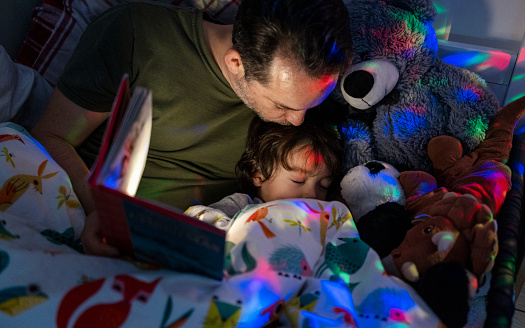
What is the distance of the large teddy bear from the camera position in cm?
117

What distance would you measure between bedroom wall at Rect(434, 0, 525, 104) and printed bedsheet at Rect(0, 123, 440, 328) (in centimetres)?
77

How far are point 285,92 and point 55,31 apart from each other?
0.83m

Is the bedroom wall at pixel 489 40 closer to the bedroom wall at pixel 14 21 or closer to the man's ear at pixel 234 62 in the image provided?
the man's ear at pixel 234 62

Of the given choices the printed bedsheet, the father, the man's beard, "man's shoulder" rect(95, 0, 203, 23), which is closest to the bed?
the printed bedsheet

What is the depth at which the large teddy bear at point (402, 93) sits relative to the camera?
117 centimetres

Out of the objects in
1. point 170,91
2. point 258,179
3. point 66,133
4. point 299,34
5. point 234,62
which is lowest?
point 258,179

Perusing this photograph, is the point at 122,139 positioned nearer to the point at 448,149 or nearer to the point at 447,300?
the point at 447,300

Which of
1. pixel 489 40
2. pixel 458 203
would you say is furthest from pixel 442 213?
pixel 489 40

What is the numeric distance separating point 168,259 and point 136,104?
0.25m

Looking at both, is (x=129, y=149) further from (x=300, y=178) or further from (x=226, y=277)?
(x=300, y=178)

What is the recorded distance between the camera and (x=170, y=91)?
46.0 inches

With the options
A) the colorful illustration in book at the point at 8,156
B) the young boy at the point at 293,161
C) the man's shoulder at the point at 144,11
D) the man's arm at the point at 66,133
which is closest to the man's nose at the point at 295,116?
the young boy at the point at 293,161

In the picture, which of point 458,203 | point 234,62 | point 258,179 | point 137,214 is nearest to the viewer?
point 137,214

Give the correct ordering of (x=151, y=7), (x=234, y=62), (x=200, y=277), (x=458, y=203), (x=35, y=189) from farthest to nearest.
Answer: (x=151, y=7) < (x=234, y=62) < (x=35, y=189) < (x=458, y=203) < (x=200, y=277)
